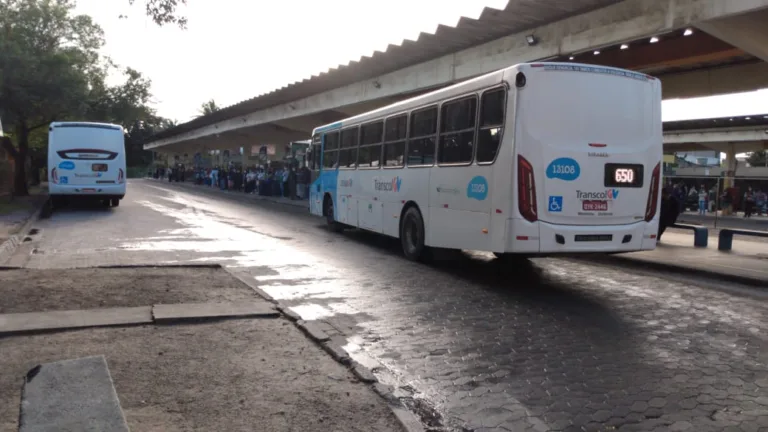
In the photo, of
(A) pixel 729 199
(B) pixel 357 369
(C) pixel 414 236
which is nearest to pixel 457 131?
(C) pixel 414 236

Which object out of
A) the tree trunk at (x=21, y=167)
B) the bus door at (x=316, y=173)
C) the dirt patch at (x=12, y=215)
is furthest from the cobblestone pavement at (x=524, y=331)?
the tree trunk at (x=21, y=167)

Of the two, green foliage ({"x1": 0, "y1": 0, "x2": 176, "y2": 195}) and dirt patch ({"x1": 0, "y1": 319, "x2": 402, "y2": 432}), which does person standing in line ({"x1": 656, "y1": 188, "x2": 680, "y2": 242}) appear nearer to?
dirt patch ({"x1": 0, "y1": 319, "x2": 402, "y2": 432})

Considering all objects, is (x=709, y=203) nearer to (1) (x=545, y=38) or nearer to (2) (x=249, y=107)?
(1) (x=545, y=38)

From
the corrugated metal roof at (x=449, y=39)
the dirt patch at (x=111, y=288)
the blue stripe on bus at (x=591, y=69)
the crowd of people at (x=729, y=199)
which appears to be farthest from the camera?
the crowd of people at (x=729, y=199)

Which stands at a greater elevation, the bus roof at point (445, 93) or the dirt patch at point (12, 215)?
the bus roof at point (445, 93)

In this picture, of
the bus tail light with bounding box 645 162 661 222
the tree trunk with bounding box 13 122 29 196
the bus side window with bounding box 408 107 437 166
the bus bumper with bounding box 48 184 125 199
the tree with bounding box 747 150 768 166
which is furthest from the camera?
the tree with bounding box 747 150 768 166

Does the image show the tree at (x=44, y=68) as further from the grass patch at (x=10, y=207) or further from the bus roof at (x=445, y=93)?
the bus roof at (x=445, y=93)

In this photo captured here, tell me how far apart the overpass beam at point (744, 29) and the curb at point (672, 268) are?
477 centimetres

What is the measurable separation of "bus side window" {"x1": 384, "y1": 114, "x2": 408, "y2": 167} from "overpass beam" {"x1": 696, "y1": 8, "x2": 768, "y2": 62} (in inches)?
243

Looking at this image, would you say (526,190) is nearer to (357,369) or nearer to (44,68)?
(357,369)

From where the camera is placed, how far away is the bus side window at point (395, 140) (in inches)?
489

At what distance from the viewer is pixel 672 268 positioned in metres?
11.5

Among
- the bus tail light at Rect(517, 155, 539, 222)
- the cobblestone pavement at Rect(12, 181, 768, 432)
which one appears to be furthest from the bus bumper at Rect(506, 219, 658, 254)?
the cobblestone pavement at Rect(12, 181, 768, 432)

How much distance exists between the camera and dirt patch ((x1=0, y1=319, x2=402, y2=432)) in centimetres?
420
